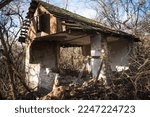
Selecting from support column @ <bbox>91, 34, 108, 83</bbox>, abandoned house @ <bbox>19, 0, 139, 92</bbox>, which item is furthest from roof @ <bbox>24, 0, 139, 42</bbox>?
support column @ <bbox>91, 34, 108, 83</bbox>

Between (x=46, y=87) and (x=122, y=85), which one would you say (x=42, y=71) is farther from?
(x=122, y=85)

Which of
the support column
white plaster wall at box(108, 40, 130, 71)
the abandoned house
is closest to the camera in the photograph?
the abandoned house

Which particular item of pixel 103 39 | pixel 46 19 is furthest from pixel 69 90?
pixel 46 19

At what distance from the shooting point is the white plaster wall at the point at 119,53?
17156 mm

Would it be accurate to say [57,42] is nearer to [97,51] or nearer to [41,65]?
[41,65]

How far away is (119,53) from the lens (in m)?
17.7

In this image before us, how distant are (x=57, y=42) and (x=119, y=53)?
3747mm

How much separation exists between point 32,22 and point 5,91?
22.5ft

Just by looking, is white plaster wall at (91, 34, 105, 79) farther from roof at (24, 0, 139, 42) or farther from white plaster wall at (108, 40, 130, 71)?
white plaster wall at (108, 40, 130, 71)

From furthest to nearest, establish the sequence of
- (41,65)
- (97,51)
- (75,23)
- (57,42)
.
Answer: (57,42), (41,65), (97,51), (75,23)

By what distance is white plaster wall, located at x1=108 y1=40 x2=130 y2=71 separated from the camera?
1716 centimetres

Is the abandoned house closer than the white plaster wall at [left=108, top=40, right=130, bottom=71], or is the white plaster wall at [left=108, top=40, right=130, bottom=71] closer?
the abandoned house

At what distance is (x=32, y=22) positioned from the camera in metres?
17.0

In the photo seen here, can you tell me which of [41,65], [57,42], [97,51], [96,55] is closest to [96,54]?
[96,55]
